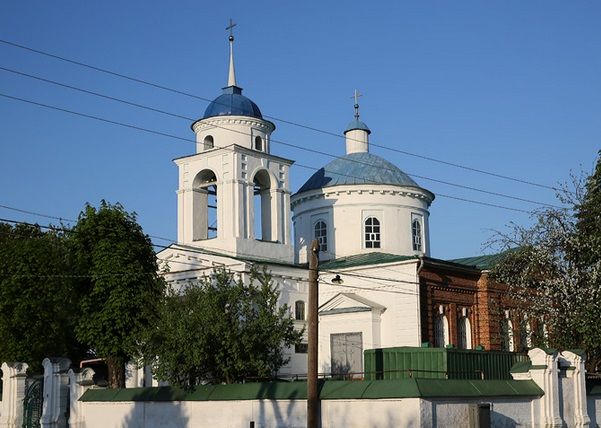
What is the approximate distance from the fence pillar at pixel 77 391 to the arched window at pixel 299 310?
12420 millimetres

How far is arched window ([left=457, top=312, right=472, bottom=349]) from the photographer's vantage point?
4278 centimetres

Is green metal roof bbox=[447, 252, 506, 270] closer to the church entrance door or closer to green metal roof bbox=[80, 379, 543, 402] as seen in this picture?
the church entrance door

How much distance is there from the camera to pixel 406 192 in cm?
4634

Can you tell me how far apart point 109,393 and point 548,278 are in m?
18.0

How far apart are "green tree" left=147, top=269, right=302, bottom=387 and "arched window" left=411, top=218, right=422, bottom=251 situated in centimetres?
1721

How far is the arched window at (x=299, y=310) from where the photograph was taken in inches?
1604

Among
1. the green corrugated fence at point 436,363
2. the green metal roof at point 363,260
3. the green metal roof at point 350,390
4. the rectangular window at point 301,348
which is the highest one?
the green metal roof at point 363,260

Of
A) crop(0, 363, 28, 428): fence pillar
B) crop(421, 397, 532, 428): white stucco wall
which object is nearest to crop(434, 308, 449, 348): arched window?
crop(421, 397, 532, 428): white stucco wall

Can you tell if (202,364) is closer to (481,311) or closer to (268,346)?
(268,346)

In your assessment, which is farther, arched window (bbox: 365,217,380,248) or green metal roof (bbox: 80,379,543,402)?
arched window (bbox: 365,217,380,248)

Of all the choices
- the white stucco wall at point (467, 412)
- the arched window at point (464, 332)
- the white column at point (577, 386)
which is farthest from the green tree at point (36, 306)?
the white column at point (577, 386)

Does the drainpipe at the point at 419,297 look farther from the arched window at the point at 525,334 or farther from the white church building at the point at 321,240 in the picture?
the arched window at the point at 525,334

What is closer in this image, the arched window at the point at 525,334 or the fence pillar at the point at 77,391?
the fence pillar at the point at 77,391

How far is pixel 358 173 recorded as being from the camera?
46719 mm
